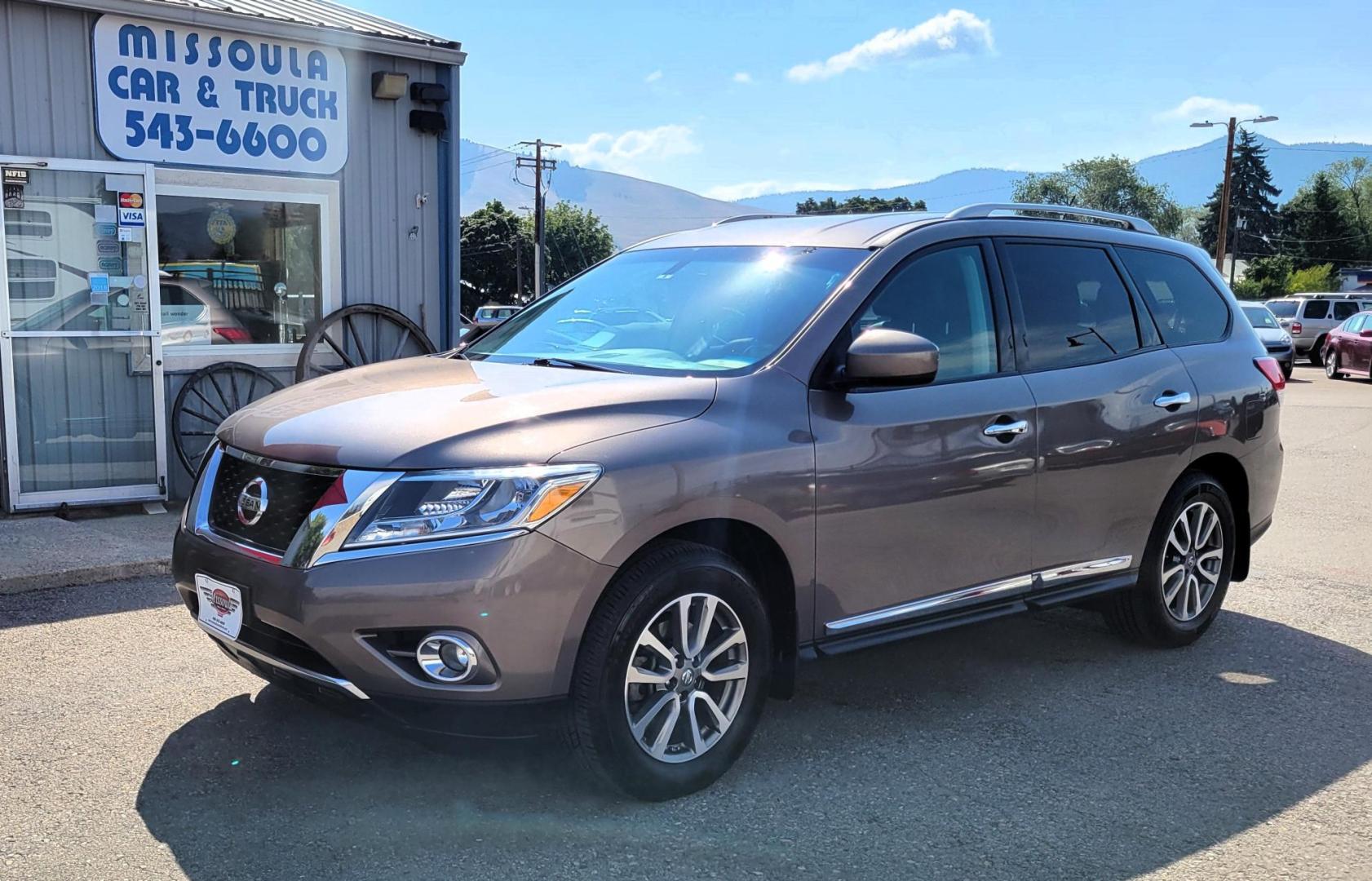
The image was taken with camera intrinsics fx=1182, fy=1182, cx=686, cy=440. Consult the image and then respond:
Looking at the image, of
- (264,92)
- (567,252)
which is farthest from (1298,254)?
(264,92)

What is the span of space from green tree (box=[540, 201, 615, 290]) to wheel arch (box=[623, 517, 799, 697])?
8834cm

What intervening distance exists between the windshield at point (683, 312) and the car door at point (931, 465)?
246 mm

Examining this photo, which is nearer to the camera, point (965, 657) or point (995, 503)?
point (995, 503)

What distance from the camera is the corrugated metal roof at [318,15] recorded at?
8.10 m

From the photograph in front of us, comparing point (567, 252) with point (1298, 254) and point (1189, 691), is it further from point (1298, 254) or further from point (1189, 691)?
point (1189, 691)

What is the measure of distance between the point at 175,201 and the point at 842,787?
671cm

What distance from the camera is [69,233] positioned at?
7.89 meters

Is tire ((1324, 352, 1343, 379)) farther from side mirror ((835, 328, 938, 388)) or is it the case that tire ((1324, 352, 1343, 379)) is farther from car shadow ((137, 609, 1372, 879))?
side mirror ((835, 328, 938, 388))

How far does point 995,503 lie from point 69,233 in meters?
6.55

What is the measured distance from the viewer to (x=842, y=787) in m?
3.75

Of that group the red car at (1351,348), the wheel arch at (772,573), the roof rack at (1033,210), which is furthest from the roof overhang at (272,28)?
the red car at (1351,348)

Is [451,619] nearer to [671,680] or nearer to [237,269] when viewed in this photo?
[671,680]

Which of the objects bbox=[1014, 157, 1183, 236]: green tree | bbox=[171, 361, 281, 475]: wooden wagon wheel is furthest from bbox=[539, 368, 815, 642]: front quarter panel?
bbox=[1014, 157, 1183, 236]: green tree

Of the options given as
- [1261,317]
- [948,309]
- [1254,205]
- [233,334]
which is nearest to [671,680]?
[948,309]
